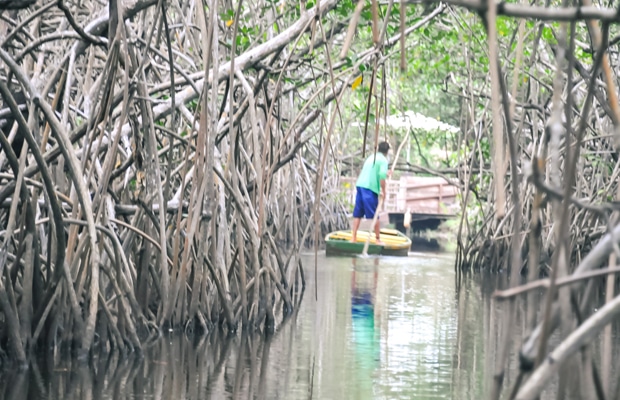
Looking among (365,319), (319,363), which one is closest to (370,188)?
(365,319)

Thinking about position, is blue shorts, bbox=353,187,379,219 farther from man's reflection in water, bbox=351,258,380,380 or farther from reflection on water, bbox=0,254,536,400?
reflection on water, bbox=0,254,536,400

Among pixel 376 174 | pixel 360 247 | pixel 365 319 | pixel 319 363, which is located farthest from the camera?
pixel 360 247

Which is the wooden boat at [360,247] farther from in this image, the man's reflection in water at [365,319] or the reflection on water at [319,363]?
the reflection on water at [319,363]

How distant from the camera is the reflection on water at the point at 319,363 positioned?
→ 5.71 m

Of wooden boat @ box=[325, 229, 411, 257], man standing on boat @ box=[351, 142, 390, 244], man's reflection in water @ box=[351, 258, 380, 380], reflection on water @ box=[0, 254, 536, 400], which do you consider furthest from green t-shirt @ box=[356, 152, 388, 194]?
reflection on water @ box=[0, 254, 536, 400]

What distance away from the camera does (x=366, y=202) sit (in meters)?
17.1

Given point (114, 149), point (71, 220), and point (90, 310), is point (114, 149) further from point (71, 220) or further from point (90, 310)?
point (90, 310)

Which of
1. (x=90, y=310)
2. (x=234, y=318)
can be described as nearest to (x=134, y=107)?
(x=90, y=310)

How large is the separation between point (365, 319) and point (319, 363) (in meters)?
2.40

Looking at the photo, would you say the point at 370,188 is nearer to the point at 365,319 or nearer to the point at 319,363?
Result: the point at 365,319

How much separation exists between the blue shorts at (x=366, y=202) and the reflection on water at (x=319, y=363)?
258 inches

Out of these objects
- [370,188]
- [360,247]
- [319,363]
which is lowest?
[319,363]

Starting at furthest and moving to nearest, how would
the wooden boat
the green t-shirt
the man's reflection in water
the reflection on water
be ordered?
the wooden boat, the green t-shirt, the man's reflection in water, the reflection on water

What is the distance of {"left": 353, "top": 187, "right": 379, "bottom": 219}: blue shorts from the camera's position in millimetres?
17125
